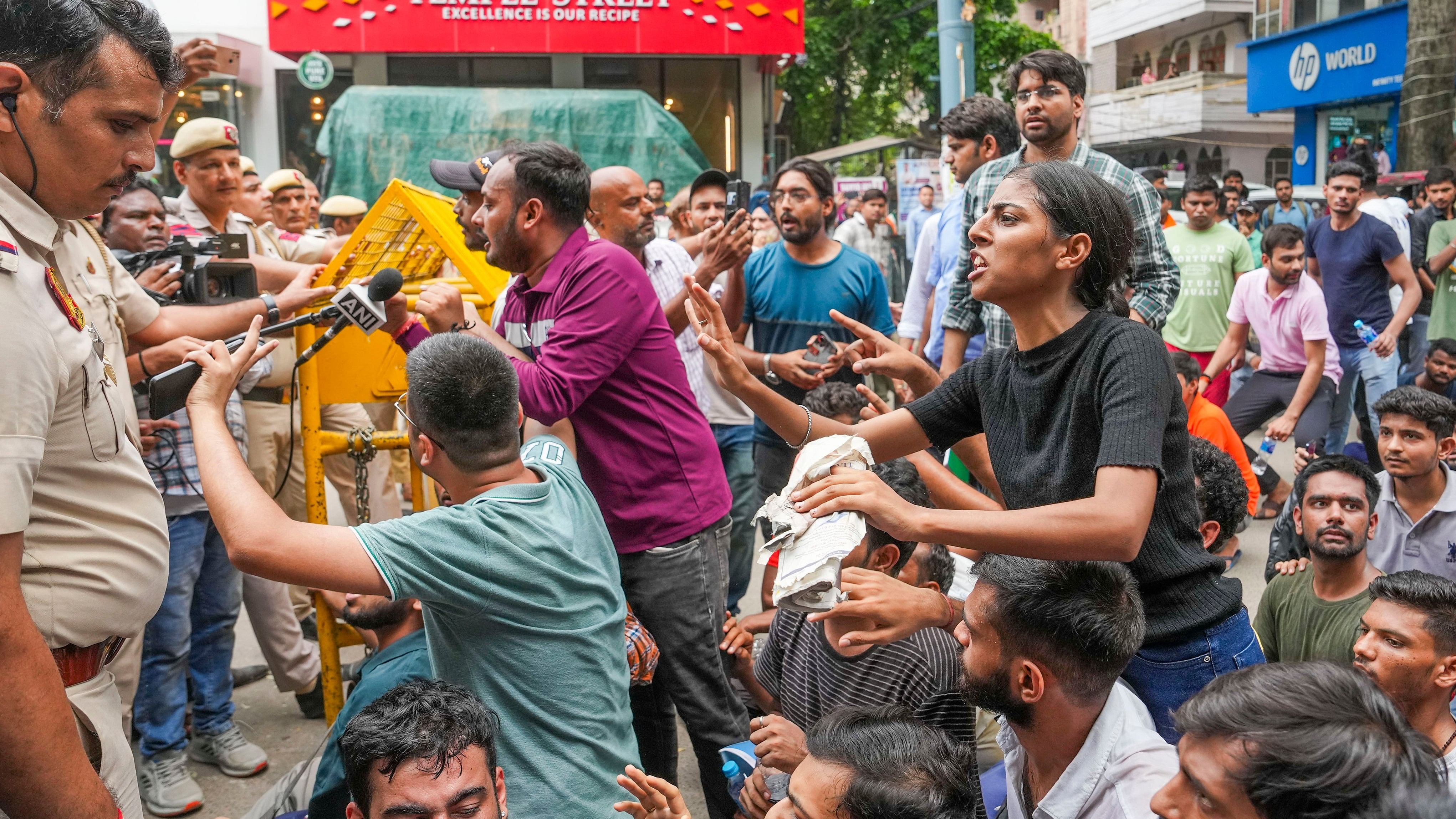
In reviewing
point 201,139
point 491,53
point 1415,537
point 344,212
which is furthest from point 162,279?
point 491,53

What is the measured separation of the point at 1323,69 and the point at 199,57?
2237 centimetres

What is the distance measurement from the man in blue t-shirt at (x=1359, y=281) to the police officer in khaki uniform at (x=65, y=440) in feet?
23.8

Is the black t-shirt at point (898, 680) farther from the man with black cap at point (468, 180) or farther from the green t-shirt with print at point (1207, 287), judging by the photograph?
the green t-shirt with print at point (1207, 287)

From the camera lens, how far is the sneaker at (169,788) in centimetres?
374

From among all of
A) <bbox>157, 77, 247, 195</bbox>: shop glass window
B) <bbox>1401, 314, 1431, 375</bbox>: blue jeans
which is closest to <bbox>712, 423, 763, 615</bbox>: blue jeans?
<bbox>1401, 314, 1431, 375</bbox>: blue jeans

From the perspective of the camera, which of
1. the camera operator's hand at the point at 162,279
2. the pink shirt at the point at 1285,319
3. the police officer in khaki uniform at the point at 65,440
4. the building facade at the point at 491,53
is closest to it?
the police officer in khaki uniform at the point at 65,440

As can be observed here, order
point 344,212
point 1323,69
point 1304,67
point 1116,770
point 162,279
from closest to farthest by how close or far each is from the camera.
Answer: point 1116,770
point 162,279
point 344,212
point 1323,69
point 1304,67

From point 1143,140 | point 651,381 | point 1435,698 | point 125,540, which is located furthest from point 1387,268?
point 1143,140

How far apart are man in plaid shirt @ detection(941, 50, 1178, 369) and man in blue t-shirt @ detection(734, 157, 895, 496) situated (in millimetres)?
932

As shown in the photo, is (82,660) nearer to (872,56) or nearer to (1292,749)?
(1292,749)

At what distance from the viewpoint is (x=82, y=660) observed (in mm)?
2047

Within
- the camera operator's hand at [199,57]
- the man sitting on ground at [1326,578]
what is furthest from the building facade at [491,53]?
the man sitting on ground at [1326,578]

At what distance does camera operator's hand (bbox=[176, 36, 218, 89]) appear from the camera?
389cm

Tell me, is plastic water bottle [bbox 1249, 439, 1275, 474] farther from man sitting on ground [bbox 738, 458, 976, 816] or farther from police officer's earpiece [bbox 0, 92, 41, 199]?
police officer's earpiece [bbox 0, 92, 41, 199]
